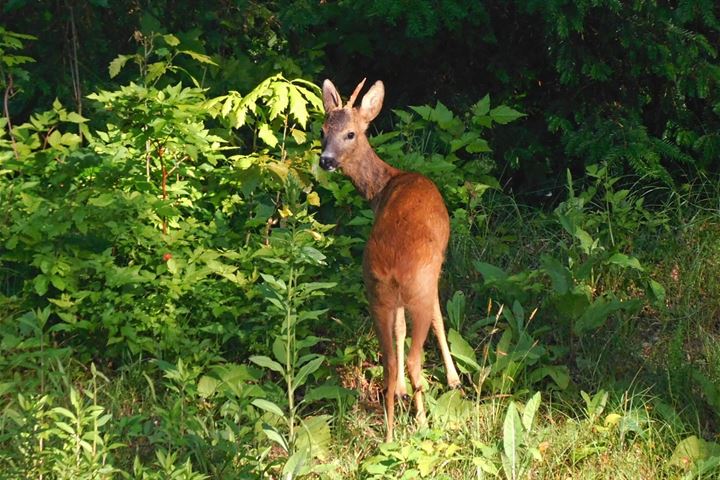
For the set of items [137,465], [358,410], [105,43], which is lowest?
[358,410]

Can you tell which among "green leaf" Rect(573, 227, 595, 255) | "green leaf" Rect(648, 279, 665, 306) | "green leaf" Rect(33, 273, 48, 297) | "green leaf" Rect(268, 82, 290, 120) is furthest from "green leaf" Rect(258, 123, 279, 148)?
"green leaf" Rect(648, 279, 665, 306)

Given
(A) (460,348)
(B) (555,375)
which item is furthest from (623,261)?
(A) (460,348)

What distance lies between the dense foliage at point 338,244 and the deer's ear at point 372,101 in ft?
1.07

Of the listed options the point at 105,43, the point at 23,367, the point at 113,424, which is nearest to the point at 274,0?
the point at 105,43

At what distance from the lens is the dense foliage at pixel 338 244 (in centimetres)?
504

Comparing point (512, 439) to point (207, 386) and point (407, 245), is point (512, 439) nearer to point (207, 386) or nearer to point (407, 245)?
point (407, 245)

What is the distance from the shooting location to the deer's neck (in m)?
6.37

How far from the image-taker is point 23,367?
5816mm

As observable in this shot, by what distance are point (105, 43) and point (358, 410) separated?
3266 mm

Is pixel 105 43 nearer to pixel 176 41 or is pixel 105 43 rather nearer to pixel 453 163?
pixel 176 41

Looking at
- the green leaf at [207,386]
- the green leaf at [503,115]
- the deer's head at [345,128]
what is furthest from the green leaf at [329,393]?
the green leaf at [503,115]

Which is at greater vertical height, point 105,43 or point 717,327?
point 105,43

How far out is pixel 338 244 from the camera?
6.36 metres

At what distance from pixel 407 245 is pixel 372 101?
156 centimetres
